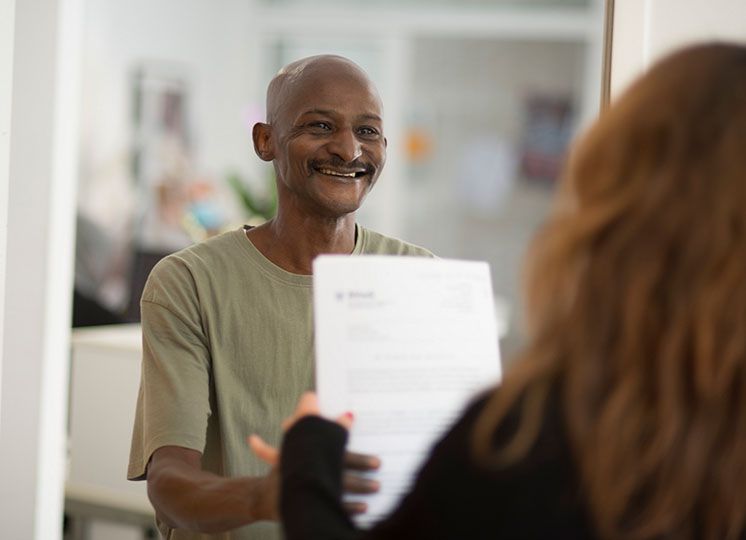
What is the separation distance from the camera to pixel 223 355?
152cm

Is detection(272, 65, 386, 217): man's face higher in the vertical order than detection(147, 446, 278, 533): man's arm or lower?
higher

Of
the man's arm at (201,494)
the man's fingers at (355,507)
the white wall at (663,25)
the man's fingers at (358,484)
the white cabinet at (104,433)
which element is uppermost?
the white wall at (663,25)

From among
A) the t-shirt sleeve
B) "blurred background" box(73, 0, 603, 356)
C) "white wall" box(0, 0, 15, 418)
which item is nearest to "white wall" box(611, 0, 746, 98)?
the t-shirt sleeve

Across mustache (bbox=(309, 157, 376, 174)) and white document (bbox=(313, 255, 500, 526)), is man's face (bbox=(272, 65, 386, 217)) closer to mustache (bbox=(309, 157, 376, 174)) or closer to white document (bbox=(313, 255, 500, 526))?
mustache (bbox=(309, 157, 376, 174))

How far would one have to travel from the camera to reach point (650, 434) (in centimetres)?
84

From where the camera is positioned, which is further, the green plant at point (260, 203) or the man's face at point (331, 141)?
the green plant at point (260, 203)

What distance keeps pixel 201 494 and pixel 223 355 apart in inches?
10.8

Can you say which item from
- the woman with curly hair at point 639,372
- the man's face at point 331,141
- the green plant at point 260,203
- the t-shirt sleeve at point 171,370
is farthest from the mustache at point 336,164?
the green plant at point 260,203

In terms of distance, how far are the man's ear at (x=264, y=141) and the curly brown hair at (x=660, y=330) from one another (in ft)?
3.08

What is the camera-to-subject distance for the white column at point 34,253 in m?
2.15

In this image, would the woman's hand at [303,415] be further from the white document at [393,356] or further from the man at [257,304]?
the man at [257,304]

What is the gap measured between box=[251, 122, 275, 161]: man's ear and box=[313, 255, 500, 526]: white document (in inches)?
21.4

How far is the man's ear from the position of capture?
1713 mm

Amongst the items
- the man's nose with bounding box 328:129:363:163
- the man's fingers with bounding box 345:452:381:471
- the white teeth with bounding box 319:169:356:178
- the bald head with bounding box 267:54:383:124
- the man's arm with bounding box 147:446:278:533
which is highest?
the bald head with bounding box 267:54:383:124
